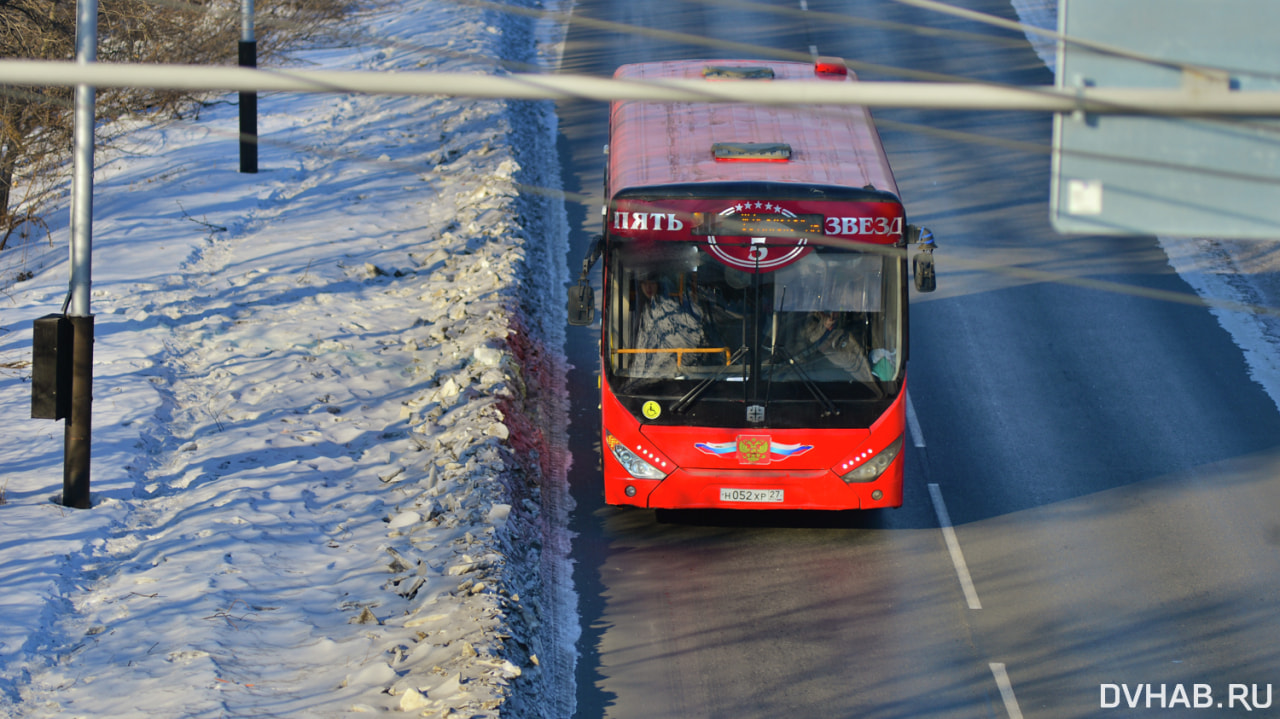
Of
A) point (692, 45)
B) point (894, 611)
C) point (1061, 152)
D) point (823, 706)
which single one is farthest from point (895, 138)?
point (1061, 152)

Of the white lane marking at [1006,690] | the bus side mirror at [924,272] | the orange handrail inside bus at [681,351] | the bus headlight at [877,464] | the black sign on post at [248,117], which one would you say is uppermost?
the black sign on post at [248,117]

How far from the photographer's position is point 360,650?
8789mm

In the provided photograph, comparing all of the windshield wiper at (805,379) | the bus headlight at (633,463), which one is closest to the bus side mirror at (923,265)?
the windshield wiper at (805,379)

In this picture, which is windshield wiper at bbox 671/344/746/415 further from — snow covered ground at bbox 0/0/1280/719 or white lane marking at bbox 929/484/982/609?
white lane marking at bbox 929/484/982/609

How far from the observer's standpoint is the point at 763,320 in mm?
10164

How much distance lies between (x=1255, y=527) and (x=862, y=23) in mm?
18234

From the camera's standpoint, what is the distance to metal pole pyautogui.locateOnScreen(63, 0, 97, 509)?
32.1 feet

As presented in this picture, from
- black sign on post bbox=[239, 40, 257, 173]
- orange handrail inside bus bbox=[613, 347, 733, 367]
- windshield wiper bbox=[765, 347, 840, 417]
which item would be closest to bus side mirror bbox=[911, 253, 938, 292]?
windshield wiper bbox=[765, 347, 840, 417]

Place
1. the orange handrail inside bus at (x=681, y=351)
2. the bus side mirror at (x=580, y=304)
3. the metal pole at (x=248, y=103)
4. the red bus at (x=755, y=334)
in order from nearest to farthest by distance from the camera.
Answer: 1. the red bus at (x=755, y=334)
2. the orange handrail inside bus at (x=681, y=351)
3. the bus side mirror at (x=580, y=304)
4. the metal pole at (x=248, y=103)

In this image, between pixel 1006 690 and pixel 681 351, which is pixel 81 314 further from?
pixel 1006 690

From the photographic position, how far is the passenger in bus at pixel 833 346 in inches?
400

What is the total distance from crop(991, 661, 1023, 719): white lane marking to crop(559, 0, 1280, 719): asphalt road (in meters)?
0.01

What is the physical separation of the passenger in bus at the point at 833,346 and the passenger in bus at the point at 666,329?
33.2 inches

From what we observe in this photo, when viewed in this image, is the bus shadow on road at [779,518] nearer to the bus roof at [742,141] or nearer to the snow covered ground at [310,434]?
the snow covered ground at [310,434]
